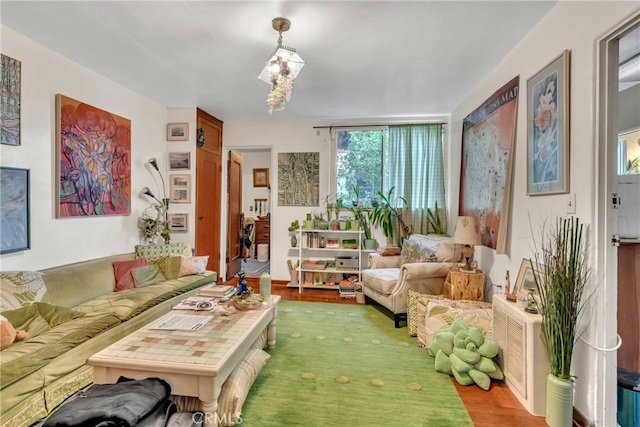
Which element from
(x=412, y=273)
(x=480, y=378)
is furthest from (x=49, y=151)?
(x=480, y=378)

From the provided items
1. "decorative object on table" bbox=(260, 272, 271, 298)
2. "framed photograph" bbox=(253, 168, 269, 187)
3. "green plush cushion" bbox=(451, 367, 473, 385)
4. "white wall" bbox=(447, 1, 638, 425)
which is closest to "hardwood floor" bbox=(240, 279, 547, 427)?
"green plush cushion" bbox=(451, 367, 473, 385)

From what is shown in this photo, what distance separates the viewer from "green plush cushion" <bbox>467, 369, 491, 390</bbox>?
1.92m

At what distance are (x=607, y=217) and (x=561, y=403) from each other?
102 cm

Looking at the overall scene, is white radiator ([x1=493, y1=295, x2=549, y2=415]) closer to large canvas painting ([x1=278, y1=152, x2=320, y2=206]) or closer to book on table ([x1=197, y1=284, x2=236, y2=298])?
book on table ([x1=197, y1=284, x2=236, y2=298])

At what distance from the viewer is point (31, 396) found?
1.49 metres

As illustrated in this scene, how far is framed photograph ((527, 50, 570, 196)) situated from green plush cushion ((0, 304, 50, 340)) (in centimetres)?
336

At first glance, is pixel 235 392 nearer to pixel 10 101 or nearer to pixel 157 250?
pixel 157 250

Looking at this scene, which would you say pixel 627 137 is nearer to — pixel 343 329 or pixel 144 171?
pixel 343 329

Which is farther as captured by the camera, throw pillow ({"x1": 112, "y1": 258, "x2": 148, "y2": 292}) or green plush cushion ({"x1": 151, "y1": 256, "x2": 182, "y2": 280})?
green plush cushion ({"x1": 151, "y1": 256, "x2": 182, "y2": 280})

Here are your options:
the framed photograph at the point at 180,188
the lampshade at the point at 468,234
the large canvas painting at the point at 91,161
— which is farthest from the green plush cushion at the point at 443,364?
the framed photograph at the point at 180,188

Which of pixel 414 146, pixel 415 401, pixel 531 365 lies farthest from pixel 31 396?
pixel 414 146

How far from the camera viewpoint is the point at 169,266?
3186mm

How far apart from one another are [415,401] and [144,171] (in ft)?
12.4

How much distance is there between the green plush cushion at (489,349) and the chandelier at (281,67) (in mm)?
2231
